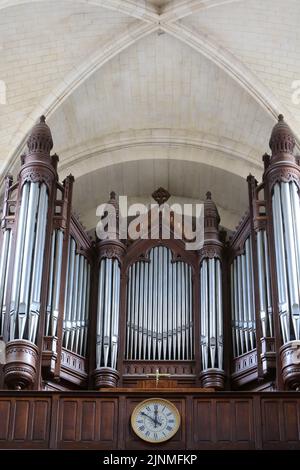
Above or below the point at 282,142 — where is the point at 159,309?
below

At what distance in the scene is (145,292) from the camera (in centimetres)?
1842

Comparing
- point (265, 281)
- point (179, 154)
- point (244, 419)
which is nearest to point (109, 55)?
point (179, 154)

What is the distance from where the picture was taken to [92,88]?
19578mm

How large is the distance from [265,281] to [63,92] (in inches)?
225

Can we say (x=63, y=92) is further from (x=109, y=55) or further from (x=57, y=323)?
(x=57, y=323)

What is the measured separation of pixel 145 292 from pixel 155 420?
14.0 feet

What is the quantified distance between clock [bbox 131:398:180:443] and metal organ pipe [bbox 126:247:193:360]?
9.66ft

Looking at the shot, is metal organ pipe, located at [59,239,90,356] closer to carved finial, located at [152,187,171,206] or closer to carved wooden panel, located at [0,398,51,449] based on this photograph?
carved wooden panel, located at [0,398,51,449]

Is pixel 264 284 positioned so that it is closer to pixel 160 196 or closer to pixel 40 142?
pixel 160 196

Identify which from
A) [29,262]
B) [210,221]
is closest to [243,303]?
[210,221]

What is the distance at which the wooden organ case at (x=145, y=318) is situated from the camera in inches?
573

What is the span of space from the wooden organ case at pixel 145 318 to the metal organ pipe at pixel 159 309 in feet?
0.08

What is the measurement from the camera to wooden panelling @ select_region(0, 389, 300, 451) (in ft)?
46.9
